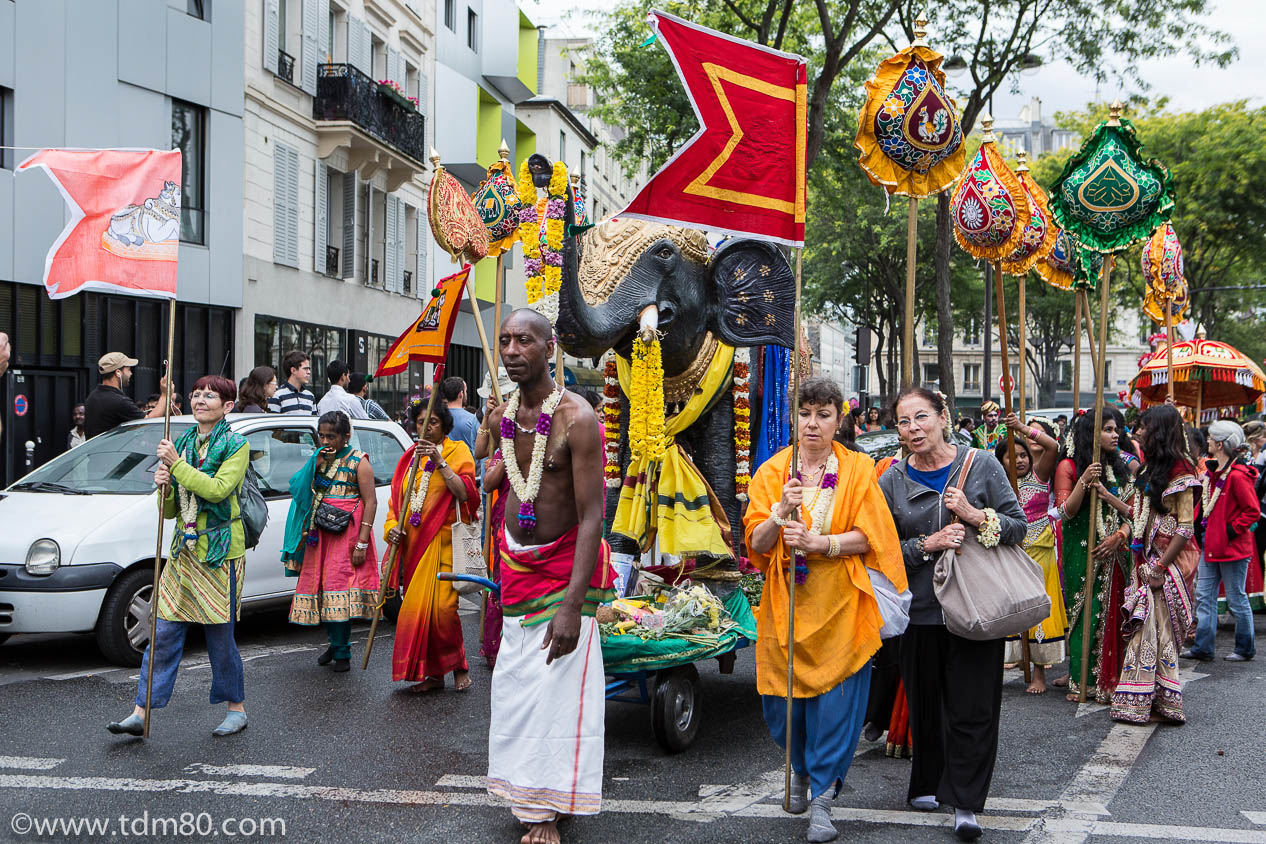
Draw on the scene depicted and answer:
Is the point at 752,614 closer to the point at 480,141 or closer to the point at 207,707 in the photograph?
the point at 207,707

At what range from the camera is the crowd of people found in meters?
4.65

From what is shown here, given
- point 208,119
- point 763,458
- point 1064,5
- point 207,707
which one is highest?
point 1064,5

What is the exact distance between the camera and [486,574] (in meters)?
7.66

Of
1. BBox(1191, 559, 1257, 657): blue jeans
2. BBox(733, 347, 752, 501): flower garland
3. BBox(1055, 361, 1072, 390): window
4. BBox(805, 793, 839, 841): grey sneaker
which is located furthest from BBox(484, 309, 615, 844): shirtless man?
BBox(1055, 361, 1072, 390): window

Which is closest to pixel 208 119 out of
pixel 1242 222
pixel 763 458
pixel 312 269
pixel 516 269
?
pixel 312 269

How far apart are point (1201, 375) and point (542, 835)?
11.0 meters

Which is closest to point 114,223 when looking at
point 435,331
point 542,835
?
point 435,331

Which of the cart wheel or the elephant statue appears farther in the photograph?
the elephant statue

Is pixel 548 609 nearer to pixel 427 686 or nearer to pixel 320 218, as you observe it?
pixel 427 686

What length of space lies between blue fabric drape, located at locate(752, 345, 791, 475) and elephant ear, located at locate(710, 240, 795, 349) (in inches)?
11.0

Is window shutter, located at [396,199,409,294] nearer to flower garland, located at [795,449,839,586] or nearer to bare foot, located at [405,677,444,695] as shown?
bare foot, located at [405,677,444,695]

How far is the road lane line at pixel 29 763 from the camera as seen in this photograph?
545cm

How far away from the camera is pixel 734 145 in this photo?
207 inches

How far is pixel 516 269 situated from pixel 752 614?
3041 centimetres
